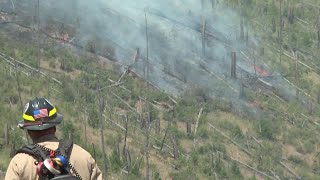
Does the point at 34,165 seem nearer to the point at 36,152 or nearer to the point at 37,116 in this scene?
the point at 36,152

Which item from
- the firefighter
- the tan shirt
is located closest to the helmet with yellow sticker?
the firefighter

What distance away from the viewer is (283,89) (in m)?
36.7

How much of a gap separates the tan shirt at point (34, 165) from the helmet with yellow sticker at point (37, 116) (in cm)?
10

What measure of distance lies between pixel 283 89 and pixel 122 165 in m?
15.7

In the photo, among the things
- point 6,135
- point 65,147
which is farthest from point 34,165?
point 6,135

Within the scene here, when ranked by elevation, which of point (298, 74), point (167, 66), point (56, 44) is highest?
point (56, 44)

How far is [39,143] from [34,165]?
7.1 inches

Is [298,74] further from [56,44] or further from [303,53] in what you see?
[56,44]

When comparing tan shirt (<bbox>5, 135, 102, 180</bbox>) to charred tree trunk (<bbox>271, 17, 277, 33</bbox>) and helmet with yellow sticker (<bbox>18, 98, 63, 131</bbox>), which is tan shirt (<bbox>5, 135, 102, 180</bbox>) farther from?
charred tree trunk (<bbox>271, 17, 277, 33</bbox>)

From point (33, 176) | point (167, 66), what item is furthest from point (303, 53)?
point (33, 176)

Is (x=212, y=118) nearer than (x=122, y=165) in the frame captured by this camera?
No

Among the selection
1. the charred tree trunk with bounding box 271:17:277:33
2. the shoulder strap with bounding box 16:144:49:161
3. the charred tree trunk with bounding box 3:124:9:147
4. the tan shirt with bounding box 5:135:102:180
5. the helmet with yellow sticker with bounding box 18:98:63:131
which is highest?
the helmet with yellow sticker with bounding box 18:98:63:131

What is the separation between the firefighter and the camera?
3.92 meters

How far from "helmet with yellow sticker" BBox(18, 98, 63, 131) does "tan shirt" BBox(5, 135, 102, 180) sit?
10 cm
